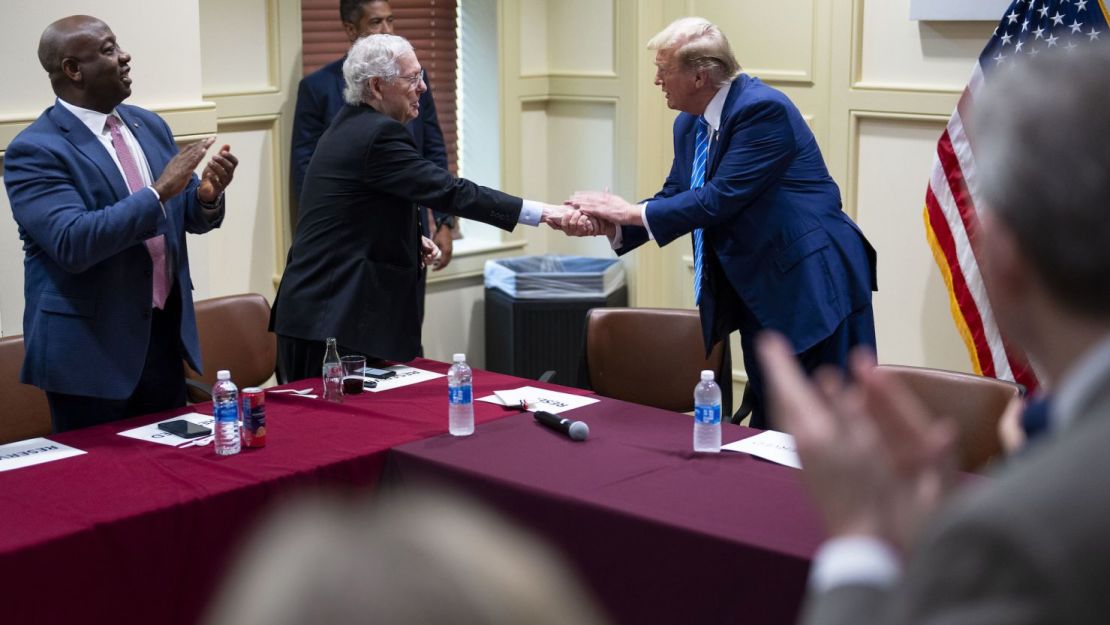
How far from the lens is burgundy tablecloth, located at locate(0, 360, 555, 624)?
2.42 m

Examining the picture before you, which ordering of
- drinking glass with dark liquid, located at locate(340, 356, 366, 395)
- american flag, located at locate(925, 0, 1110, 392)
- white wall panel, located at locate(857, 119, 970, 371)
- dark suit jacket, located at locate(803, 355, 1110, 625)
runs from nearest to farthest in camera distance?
dark suit jacket, located at locate(803, 355, 1110, 625) < drinking glass with dark liquid, located at locate(340, 356, 366, 395) < american flag, located at locate(925, 0, 1110, 392) < white wall panel, located at locate(857, 119, 970, 371)

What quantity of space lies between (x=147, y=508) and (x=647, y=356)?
1.90 m

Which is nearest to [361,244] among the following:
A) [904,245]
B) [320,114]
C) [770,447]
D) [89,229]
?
[89,229]

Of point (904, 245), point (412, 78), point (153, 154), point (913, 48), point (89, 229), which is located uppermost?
point (913, 48)

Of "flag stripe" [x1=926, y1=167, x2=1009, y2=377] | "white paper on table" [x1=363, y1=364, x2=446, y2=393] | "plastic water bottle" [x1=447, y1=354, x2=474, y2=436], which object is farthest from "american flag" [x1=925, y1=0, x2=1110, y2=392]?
"plastic water bottle" [x1=447, y1=354, x2=474, y2=436]

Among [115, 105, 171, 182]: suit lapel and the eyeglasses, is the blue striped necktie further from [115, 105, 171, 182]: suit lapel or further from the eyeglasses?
[115, 105, 171, 182]: suit lapel

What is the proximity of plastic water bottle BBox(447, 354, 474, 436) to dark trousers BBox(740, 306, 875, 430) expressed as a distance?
3.27 feet

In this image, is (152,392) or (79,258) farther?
(152,392)

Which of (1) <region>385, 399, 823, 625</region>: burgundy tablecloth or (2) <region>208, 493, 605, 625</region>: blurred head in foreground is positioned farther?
(1) <region>385, 399, 823, 625</region>: burgundy tablecloth

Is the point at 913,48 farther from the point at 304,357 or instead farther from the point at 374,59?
the point at 304,357

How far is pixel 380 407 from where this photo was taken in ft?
11.0

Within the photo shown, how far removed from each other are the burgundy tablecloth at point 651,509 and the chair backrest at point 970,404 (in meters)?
0.58

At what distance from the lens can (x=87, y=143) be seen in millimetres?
3148

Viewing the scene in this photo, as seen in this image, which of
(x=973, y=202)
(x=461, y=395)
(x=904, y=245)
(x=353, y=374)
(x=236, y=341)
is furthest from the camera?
(x=904, y=245)
